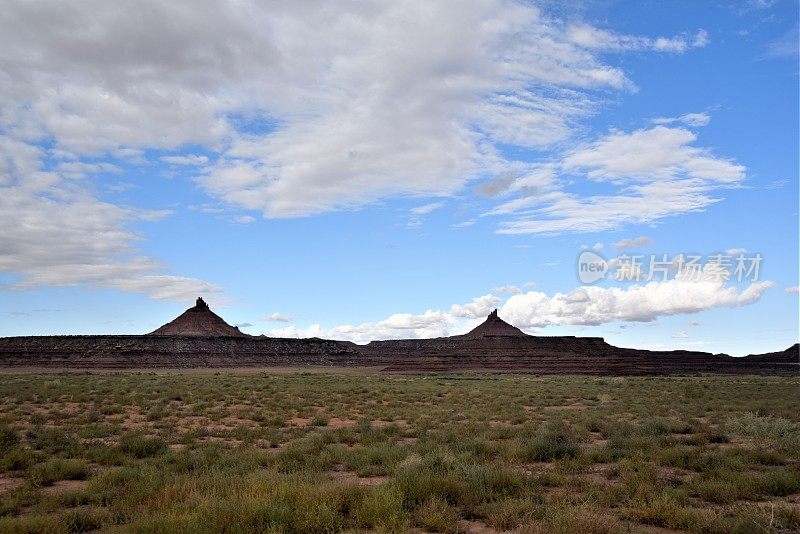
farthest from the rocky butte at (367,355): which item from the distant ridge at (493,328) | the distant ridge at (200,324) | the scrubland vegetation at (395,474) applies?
the scrubland vegetation at (395,474)

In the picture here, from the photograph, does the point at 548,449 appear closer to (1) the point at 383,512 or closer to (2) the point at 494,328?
(1) the point at 383,512

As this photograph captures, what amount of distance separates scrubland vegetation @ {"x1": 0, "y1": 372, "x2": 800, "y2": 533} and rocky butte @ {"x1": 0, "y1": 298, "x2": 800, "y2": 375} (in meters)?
59.2

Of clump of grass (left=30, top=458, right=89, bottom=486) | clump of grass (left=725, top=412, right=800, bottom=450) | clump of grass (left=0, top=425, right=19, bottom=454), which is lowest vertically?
clump of grass (left=0, top=425, right=19, bottom=454)

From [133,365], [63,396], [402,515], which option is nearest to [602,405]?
[402,515]

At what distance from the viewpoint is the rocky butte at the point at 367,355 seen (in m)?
83.9

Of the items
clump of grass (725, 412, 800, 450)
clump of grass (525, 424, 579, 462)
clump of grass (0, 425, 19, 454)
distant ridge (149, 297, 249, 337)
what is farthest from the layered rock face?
clump of grass (0, 425, 19, 454)

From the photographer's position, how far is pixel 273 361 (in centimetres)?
10469

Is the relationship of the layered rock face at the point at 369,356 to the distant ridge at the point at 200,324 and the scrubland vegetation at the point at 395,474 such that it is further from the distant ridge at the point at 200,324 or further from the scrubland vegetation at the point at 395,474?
the scrubland vegetation at the point at 395,474

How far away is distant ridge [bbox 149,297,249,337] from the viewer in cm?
13750

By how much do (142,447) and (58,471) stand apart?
2543 mm

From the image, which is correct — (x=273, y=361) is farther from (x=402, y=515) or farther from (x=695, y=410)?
(x=402, y=515)

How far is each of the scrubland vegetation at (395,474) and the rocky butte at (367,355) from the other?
194 ft

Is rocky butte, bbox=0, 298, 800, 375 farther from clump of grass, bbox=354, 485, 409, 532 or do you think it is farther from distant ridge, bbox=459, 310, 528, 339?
clump of grass, bbox=354, 485, 409, 532

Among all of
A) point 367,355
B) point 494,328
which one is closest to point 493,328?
point 494,328
